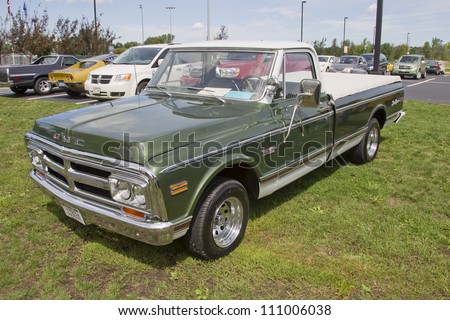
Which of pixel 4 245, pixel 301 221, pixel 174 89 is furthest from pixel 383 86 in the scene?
pixel 4 245

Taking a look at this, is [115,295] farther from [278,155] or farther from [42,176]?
[278,155]

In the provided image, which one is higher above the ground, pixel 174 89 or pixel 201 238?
pixel 174 89

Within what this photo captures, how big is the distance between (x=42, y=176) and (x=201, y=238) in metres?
1.82

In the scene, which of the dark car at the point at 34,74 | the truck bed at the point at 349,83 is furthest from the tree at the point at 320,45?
the truck bed at the point at 349,83

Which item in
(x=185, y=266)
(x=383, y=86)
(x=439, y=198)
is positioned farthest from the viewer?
(x=383, y=86)

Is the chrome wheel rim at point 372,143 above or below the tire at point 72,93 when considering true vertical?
below

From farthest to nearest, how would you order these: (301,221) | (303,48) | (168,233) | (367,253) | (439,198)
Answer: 1. (439,198)
2. (303,48)
3. (301,221)
4. (367,253)
5. (168,233)

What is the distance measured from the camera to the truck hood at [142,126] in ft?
9.93

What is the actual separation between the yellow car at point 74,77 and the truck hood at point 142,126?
10.9 metres

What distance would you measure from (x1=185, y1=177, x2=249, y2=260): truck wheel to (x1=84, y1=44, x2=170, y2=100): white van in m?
7.90

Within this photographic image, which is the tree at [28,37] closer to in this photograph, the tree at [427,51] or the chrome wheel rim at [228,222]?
the chrome wheel rim at [228,222]

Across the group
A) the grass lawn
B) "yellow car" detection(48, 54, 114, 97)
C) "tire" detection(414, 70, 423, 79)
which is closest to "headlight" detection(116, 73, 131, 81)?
"yellow car" detection(48, 54, 114, 97)

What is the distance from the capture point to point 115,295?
3.17 meters

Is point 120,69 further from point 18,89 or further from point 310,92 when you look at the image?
point 310,92
